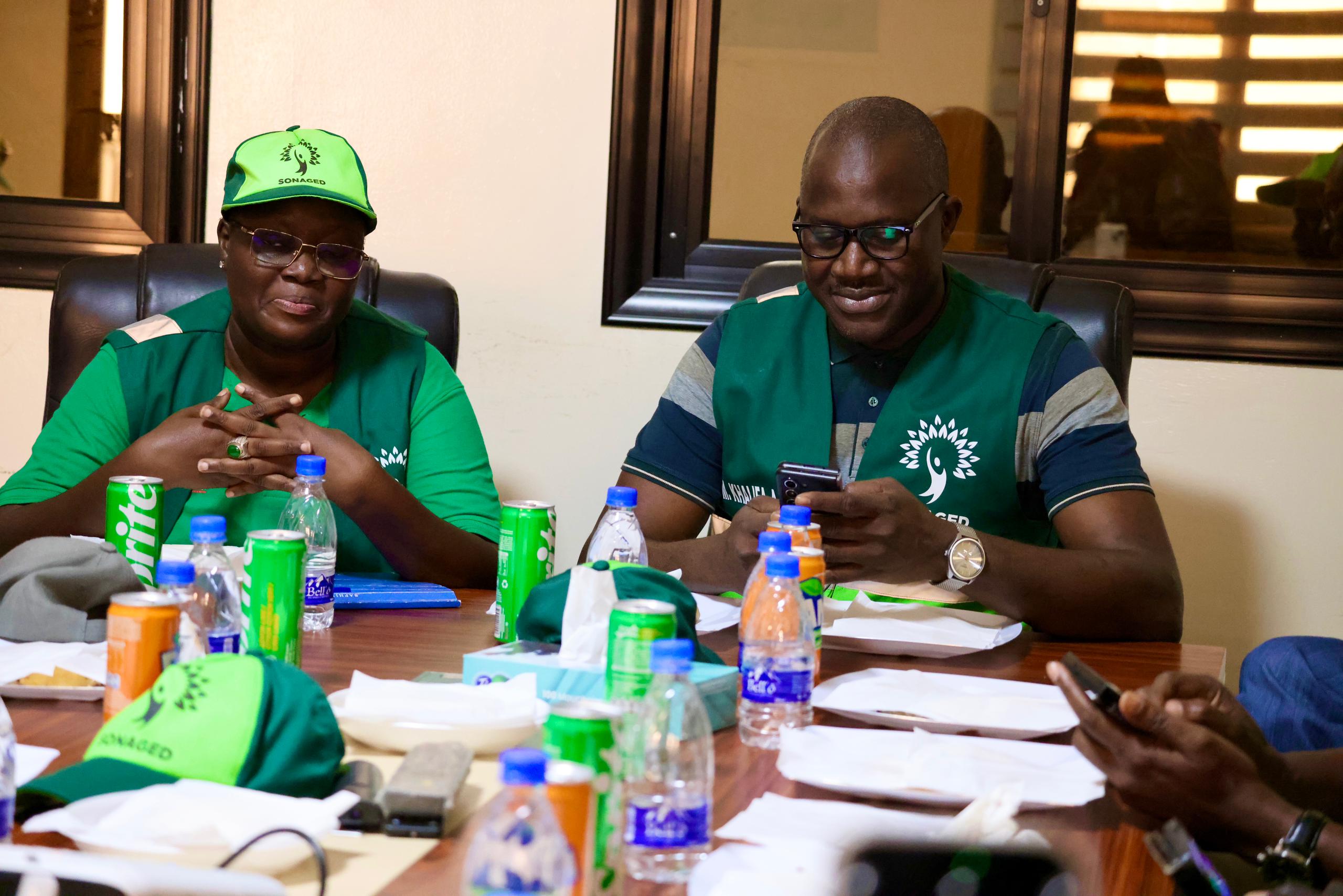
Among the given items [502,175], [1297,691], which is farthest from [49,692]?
[502,175]

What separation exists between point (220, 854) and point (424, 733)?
→ 10.8 inches

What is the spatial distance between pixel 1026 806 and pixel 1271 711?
3.24 feet

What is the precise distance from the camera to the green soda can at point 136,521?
151cm

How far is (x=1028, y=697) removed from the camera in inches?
52.4

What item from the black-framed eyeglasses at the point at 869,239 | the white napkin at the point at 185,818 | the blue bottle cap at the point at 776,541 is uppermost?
the black-framed eyeglasses at the point at 869,239

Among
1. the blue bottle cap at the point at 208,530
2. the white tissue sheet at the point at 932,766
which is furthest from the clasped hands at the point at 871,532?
the blue bottle cap at the point at 208,530

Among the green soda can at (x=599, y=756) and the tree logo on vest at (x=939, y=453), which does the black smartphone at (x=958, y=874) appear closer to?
the green soda can at (x=599, y=756)

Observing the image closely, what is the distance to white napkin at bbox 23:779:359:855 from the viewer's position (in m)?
0.82

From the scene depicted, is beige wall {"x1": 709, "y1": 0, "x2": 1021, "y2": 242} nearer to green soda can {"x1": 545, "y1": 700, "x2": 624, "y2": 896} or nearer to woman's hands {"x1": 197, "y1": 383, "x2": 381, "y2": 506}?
woman's hands {"x1": 197, "y1": 383, "x2": 381, "y2": 506}

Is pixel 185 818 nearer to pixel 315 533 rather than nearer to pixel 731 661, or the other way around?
pixel 731 661

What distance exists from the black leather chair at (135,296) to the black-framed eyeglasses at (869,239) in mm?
768

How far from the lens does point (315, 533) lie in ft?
5.46

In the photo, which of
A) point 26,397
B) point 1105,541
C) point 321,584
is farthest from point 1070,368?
point 26,397

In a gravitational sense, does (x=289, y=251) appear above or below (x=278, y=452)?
above
